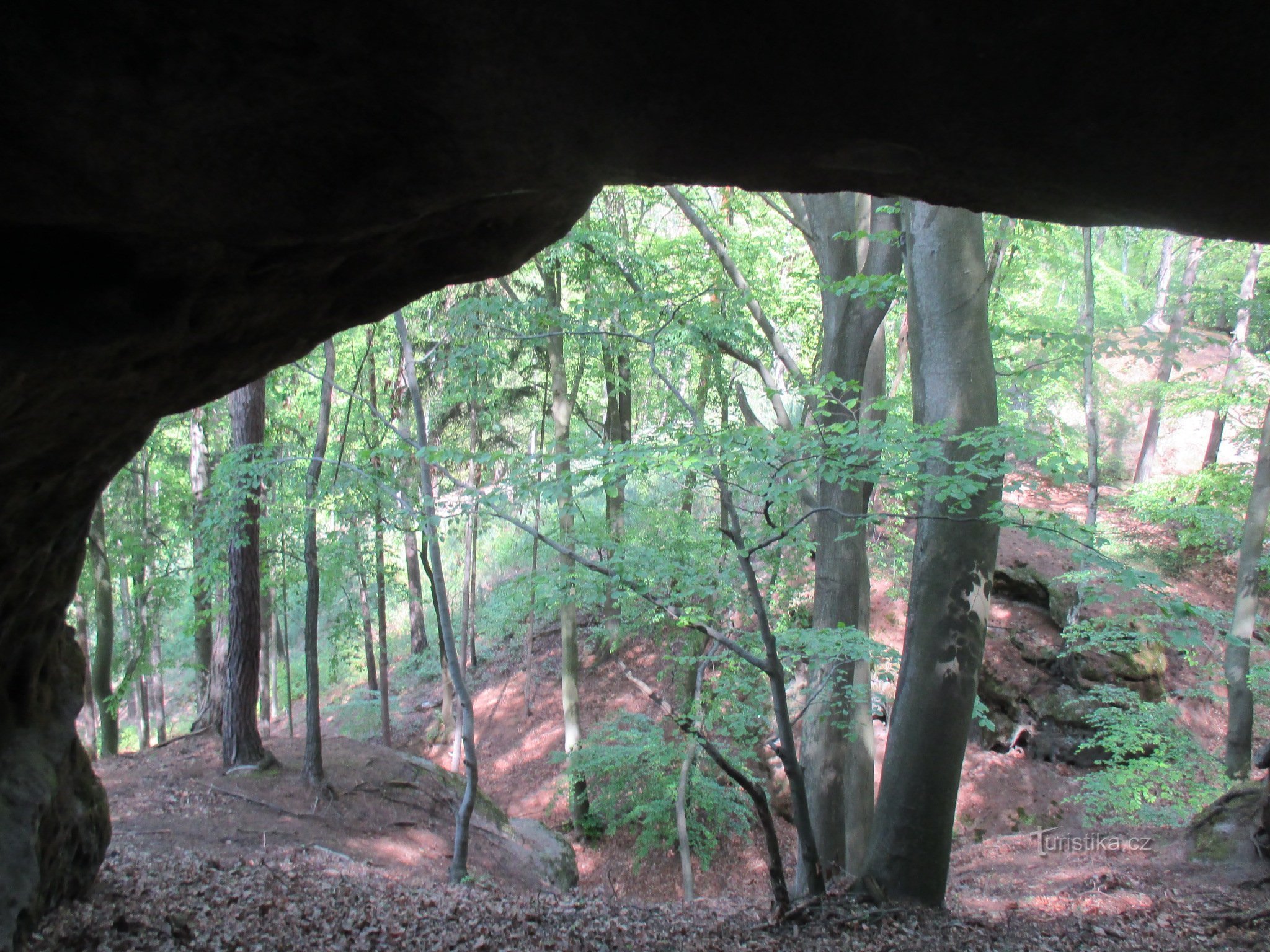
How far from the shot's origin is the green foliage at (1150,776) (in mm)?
9906

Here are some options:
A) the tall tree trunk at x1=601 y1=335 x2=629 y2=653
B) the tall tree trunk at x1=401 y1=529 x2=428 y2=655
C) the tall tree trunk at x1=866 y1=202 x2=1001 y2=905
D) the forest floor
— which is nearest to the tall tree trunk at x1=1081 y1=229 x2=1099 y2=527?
the forest floor

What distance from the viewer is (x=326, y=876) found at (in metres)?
6.54

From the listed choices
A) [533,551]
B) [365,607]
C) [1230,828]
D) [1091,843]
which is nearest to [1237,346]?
[1091,843]

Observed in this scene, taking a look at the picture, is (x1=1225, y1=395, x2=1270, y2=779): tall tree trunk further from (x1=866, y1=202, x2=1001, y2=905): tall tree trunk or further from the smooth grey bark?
the smooth grey bark

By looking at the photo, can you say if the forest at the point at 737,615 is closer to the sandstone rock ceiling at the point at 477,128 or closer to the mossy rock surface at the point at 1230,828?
the mossy rock surface at the point at 1230,828

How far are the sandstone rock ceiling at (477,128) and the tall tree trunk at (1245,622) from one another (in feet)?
32.6

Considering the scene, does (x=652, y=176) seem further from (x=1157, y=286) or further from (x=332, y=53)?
(x=1157, y=286)

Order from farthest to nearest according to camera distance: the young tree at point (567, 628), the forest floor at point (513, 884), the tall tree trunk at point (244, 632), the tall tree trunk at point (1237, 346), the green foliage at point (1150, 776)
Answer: the young tree at point (567, 628) → the tall tree trunk at point (1237, 346) → the tall tree trunk at point (244, 632) → the green foliage at point (1150, 776) → the forest floor at point (513, 884)

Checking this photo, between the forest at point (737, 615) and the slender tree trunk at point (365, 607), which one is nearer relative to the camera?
the forest at point (737, 615)

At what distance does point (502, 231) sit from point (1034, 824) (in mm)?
13868

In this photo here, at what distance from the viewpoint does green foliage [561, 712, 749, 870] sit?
1079 centimetres

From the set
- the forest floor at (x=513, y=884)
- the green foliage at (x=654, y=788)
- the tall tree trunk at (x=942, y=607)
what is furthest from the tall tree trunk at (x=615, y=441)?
the forest floor at (x=513, y=884)

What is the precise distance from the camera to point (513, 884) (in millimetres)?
9008

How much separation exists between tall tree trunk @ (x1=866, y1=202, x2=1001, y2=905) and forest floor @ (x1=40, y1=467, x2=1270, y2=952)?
502 millimetres
